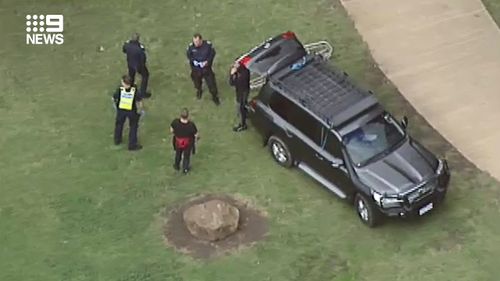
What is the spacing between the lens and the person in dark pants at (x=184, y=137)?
→ 744 inches

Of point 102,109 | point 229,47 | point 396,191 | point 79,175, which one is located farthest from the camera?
point 229,47

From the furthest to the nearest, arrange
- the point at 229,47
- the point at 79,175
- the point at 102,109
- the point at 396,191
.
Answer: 1. the point at 229,47
2. the point at 102,109
3. the point at 79,175
4. the point at 396,191

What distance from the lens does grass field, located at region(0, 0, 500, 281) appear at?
17.5 metres

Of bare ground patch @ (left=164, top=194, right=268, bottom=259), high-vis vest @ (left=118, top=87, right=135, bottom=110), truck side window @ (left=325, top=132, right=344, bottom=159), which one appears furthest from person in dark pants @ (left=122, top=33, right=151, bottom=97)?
truck side window @ (left=325, top=132, right=344, bottom=159)

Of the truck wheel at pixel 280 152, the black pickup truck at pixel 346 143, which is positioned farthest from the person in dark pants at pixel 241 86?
the truck wheel at pixel 280 152

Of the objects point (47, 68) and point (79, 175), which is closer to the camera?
point (79, 175)

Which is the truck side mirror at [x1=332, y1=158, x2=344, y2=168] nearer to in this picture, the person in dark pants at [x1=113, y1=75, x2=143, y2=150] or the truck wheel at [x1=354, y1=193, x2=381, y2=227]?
the truck wheel at [x1=354, y1=193, x2=381, y2=227]

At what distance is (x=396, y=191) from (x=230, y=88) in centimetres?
538

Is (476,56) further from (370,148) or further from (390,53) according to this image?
(370,148)

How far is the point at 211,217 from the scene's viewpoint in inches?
700

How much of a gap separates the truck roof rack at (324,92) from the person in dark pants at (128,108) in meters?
2.45

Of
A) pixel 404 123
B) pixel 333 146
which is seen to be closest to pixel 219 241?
pixel 333 146

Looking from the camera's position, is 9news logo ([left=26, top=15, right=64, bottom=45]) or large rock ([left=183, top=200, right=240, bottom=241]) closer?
large rock ([left=183, top=200, right=240, bottom=241])

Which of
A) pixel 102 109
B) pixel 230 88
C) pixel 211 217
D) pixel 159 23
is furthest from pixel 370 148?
pixel 159 23
